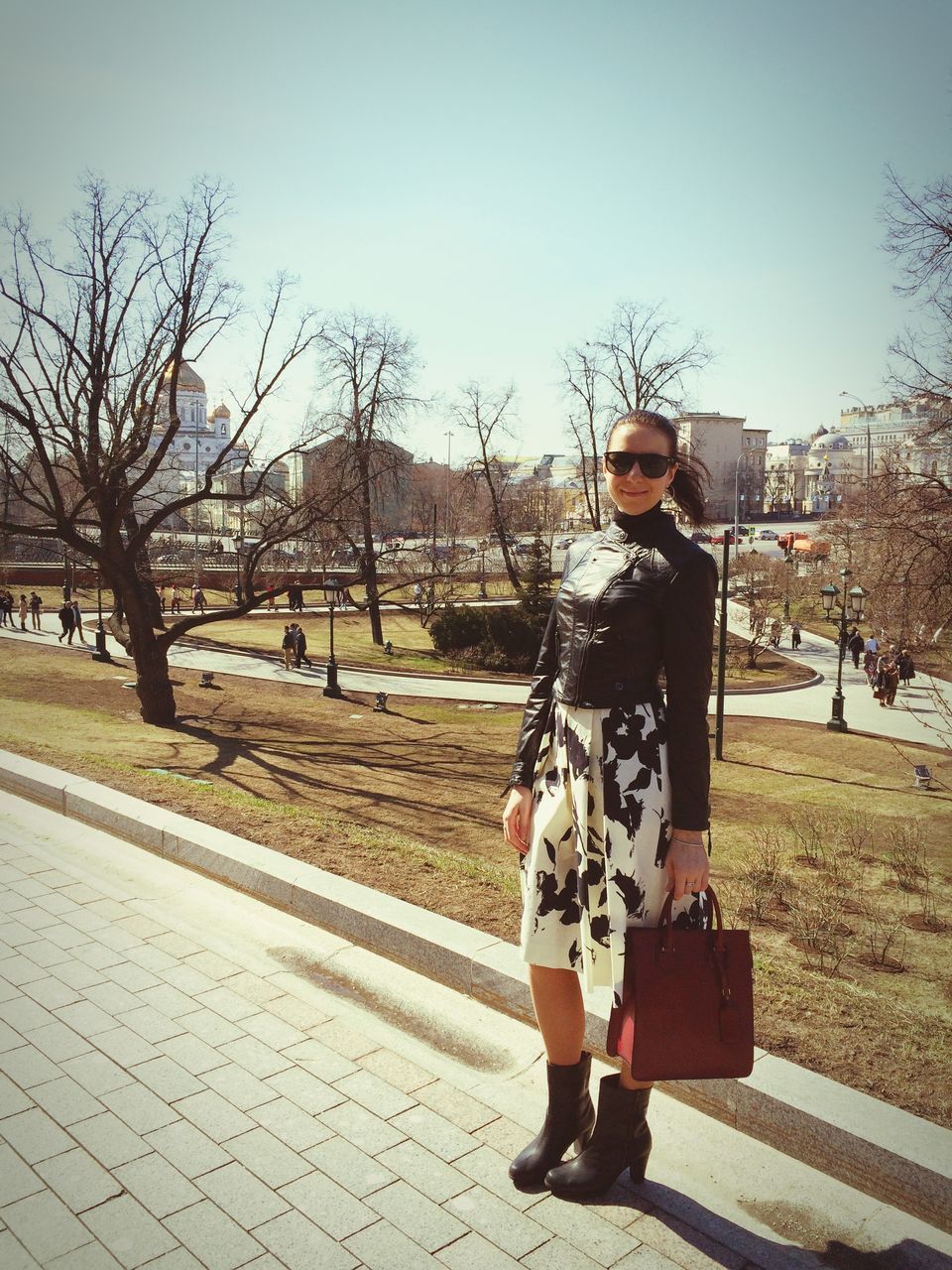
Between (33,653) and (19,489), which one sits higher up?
(19,489)

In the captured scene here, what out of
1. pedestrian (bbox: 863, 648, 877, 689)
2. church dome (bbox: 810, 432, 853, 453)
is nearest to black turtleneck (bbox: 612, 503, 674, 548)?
pedestrian (bbox: 863, 648, 877, 689)

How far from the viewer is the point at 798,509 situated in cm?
12444

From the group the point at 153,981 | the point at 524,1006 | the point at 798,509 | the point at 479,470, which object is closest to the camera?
the point at 524,1006

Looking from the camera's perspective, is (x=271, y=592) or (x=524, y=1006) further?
(x=271, y=592)

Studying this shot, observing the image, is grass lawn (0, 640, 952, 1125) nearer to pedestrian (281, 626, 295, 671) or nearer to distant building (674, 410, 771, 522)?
pedestrian (281, 626, 295, 671)

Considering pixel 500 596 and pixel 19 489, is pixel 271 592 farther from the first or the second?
pixel 500 596

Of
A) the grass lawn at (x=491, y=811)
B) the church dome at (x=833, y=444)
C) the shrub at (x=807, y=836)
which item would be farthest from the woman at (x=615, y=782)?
the church dome at (x=833, y=444)

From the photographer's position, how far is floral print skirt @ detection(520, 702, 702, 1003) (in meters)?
2.61

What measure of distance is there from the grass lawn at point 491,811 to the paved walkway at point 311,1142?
689mm

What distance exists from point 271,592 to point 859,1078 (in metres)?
12.9

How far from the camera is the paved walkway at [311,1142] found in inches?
98.7

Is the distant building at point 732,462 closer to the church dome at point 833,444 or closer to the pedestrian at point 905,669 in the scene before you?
the pedestrian at point 905,669

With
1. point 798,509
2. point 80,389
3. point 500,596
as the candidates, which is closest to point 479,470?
point 500,596

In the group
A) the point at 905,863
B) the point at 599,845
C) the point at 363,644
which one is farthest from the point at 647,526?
the point at 363,644
